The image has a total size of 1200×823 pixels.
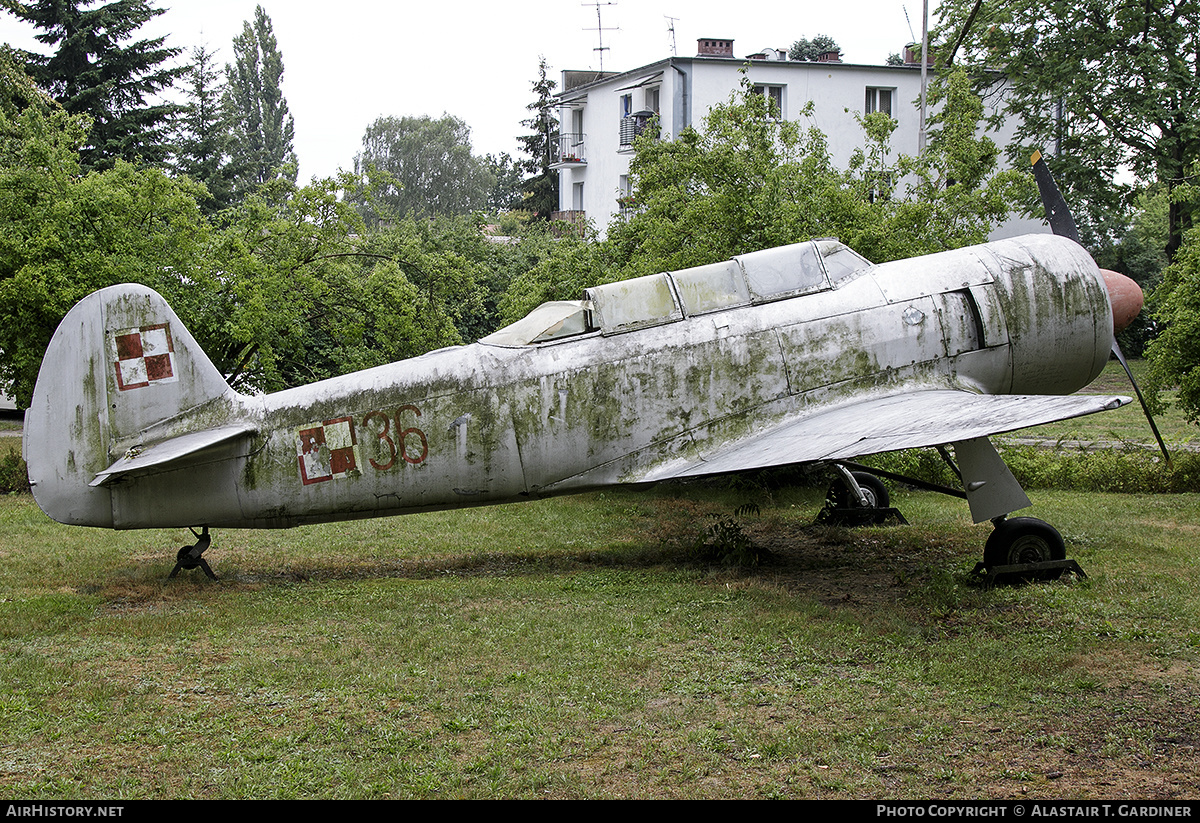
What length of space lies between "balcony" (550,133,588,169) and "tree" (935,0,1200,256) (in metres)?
17.5

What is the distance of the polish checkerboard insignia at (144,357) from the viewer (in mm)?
7898

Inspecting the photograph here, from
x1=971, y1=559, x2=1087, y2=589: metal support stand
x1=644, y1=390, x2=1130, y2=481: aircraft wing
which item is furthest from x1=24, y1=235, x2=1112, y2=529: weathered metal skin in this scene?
x1=971, y1=559, x2=1087, y2=589: metal support stand

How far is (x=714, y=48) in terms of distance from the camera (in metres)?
38.4

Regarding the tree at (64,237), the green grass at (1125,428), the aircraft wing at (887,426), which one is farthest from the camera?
the green grass at (1125,428)

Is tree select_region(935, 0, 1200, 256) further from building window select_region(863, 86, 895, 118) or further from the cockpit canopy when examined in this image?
the cockpit canopy

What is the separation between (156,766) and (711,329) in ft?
18.4

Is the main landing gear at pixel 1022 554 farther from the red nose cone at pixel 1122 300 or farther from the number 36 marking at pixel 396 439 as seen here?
the number 36 marking at pixel 396 439

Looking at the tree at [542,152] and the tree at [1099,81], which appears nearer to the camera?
the tree at [1099,81]

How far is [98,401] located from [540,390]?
368cm

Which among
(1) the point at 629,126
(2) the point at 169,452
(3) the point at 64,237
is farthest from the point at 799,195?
(1) the point at 629,126

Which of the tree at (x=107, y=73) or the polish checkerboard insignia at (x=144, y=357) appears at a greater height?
the tree at (x=107, y=73)

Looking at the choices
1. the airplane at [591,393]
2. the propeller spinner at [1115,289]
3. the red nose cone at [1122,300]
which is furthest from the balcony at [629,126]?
the airplane at [591,393]

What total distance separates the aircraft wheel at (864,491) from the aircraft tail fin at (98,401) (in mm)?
7107

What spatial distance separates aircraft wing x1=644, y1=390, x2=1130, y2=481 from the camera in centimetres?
613
